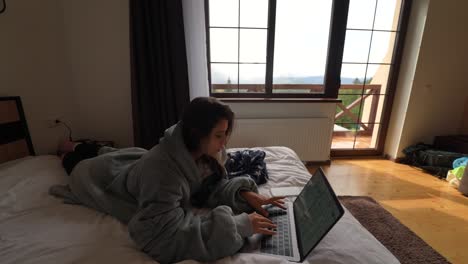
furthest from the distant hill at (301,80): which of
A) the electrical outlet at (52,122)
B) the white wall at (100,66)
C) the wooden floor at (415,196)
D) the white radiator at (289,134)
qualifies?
the electrical outlet at (52,122)

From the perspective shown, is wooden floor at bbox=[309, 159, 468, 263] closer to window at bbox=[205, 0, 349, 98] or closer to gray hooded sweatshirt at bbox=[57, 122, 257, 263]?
window at bbox=[205, 0, 349, 98]

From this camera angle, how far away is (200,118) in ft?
2.71

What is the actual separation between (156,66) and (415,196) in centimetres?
268

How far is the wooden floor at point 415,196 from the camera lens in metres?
1.66

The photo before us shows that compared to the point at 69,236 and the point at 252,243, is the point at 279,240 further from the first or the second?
the point at 69,236

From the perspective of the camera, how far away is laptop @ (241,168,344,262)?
726 millimetres

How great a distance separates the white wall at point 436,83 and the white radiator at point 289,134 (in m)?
1.04

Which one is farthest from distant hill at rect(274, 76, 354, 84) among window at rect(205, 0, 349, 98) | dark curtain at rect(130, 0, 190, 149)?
dark curtain at rect(130, 0, 190, 149)

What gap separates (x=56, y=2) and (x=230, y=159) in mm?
2022

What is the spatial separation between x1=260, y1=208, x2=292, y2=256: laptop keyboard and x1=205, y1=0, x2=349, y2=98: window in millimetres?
1926

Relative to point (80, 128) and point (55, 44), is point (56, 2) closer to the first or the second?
point (55, 44)

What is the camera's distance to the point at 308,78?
9.32 feet

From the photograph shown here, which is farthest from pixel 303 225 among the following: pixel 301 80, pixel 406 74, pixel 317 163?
pixel 406 74

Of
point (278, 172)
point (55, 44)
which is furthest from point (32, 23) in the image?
point (278, 172)
